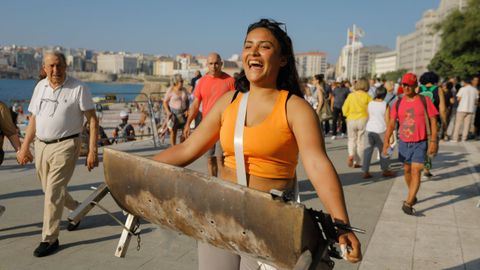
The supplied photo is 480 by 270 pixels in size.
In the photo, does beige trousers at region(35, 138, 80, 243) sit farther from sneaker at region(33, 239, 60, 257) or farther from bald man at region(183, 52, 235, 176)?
bald man at region(183, 52, 235, 176)

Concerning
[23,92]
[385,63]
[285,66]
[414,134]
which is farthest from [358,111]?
[385,63]

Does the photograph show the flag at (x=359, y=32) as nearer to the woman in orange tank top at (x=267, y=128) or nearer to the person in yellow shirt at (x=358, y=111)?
the person in yellow shirt at (x=358, y=111)

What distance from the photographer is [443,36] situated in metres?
40.2

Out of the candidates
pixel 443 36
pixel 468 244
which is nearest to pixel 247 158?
pixel 468 244

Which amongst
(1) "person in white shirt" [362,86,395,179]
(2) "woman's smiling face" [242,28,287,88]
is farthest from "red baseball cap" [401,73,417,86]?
(2) "woman's smiling face" [242,28,287,88]

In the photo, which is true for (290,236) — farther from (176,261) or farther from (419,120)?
(419,120)

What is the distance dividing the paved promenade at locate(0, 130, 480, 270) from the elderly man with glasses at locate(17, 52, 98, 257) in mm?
345

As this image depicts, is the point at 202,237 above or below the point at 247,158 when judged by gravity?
below

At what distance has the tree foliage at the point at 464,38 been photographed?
1451 inches

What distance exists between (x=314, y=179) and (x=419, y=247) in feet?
10.4

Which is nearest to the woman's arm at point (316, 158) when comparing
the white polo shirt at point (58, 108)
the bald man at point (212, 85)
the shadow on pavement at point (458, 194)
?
the white polo shirt at point (58, 108)

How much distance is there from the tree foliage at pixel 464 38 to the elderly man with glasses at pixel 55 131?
126ft

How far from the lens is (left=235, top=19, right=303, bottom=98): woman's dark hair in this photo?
2150mm

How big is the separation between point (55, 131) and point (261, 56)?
9.51 feet
